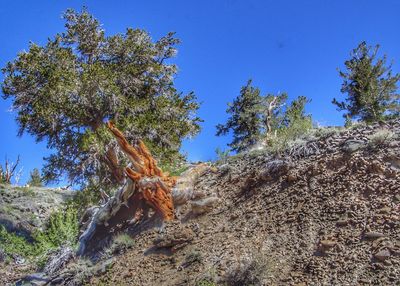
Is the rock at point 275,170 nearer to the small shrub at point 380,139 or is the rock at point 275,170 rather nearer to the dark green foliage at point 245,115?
the small shrub at point 380,139

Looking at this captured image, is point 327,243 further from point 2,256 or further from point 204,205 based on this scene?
point 2,256

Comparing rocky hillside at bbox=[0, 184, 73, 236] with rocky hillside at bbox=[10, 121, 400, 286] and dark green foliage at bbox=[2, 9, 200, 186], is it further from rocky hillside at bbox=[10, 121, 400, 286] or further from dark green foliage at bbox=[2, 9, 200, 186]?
rocky hillside at bbox=[10, 121, 400, 286]

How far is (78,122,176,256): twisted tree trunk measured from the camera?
8.88 m

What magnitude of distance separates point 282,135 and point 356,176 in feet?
8.83

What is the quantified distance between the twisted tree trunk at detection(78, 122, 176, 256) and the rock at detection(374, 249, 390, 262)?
4.42 m

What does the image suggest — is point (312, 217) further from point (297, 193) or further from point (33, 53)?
point (33, 53)

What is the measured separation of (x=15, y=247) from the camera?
37.7 ft

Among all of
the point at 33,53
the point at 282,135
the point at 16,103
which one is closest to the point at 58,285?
the point at 282,135

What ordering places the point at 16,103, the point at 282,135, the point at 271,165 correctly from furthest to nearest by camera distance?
the point at 16,103 < the point at 282,135 < the point at 271,165

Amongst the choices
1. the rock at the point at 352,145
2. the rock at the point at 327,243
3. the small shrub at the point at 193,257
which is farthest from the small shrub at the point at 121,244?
the rock at the point at 352,145

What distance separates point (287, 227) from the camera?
6664 mm

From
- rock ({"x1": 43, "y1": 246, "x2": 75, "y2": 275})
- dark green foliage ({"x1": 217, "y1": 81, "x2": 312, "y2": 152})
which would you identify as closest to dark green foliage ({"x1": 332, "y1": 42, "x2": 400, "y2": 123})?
dark green foliage ({"x1": 217, "y1": 81, "x2": 312, "y2": 152})

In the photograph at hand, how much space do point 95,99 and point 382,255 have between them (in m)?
12.0

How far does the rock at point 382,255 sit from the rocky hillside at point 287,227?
12 mm
